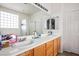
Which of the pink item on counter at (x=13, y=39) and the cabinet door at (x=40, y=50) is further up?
the pink item on counter at (x=13, y=39)

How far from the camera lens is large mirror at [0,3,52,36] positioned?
1087mm

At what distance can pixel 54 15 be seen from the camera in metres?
1.30

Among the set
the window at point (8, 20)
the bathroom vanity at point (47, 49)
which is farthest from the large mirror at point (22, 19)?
the bathroom vanity at point (47, 49)

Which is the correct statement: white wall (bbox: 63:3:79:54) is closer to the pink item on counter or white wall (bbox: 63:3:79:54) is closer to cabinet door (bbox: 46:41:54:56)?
cabinet door (bbox: 46:41:54:56)

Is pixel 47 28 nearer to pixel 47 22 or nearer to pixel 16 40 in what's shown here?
pixel 47 22

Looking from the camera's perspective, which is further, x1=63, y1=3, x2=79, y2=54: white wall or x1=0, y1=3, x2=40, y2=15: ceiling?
x1=63, y1=3, x2=79, y2=54: white wall

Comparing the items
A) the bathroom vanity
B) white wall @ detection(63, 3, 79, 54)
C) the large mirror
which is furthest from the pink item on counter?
white wall @ detection(63, 3, 79, 54)

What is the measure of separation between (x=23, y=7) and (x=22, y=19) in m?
0.14

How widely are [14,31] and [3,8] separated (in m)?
0.27

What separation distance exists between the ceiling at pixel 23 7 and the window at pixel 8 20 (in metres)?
0.09

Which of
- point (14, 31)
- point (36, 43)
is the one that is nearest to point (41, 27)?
point (36, 43)

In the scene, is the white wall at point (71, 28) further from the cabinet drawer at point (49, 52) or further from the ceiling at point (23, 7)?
the ceiling at point (23, 7)

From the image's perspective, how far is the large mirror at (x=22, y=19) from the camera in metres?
1.09

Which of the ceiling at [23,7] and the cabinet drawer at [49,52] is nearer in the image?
the ceiling at [23,7]
